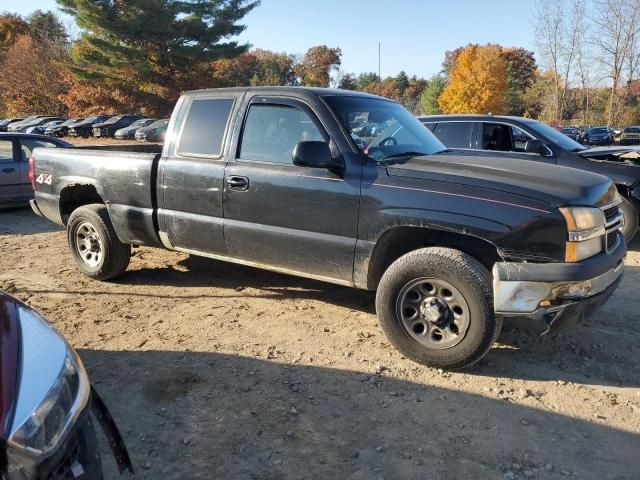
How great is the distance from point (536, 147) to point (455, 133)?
49.0 inches

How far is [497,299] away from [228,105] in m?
2.81

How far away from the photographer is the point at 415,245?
384cm

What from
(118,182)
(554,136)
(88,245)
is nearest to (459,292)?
(118,182)

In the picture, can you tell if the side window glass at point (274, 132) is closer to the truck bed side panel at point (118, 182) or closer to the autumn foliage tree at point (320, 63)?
the truck bed side panel at point (118, 182)

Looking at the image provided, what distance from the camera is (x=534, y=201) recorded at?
127 inches

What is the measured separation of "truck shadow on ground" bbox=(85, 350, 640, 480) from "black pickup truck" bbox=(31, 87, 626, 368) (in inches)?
21.6

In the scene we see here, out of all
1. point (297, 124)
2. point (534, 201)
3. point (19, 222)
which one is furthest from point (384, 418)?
point (19, 222)

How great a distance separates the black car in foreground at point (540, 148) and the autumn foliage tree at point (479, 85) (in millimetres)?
46657

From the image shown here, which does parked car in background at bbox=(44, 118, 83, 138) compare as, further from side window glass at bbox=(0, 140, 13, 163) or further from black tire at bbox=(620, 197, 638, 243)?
black tire at bbox=(620, 197, 638, 243)

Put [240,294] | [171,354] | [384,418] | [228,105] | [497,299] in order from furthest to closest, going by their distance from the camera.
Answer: [240,294]
[228,105]
[171,354]
[497,299]
[384,418]

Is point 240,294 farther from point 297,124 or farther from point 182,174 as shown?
point 297,124

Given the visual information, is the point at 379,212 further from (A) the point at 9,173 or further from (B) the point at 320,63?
(B) the point at 320,63

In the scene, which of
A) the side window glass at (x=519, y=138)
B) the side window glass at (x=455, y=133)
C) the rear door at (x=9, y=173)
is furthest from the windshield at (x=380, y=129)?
the rear door at (x=9, y=173)

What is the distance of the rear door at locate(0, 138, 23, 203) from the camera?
9219 mm
